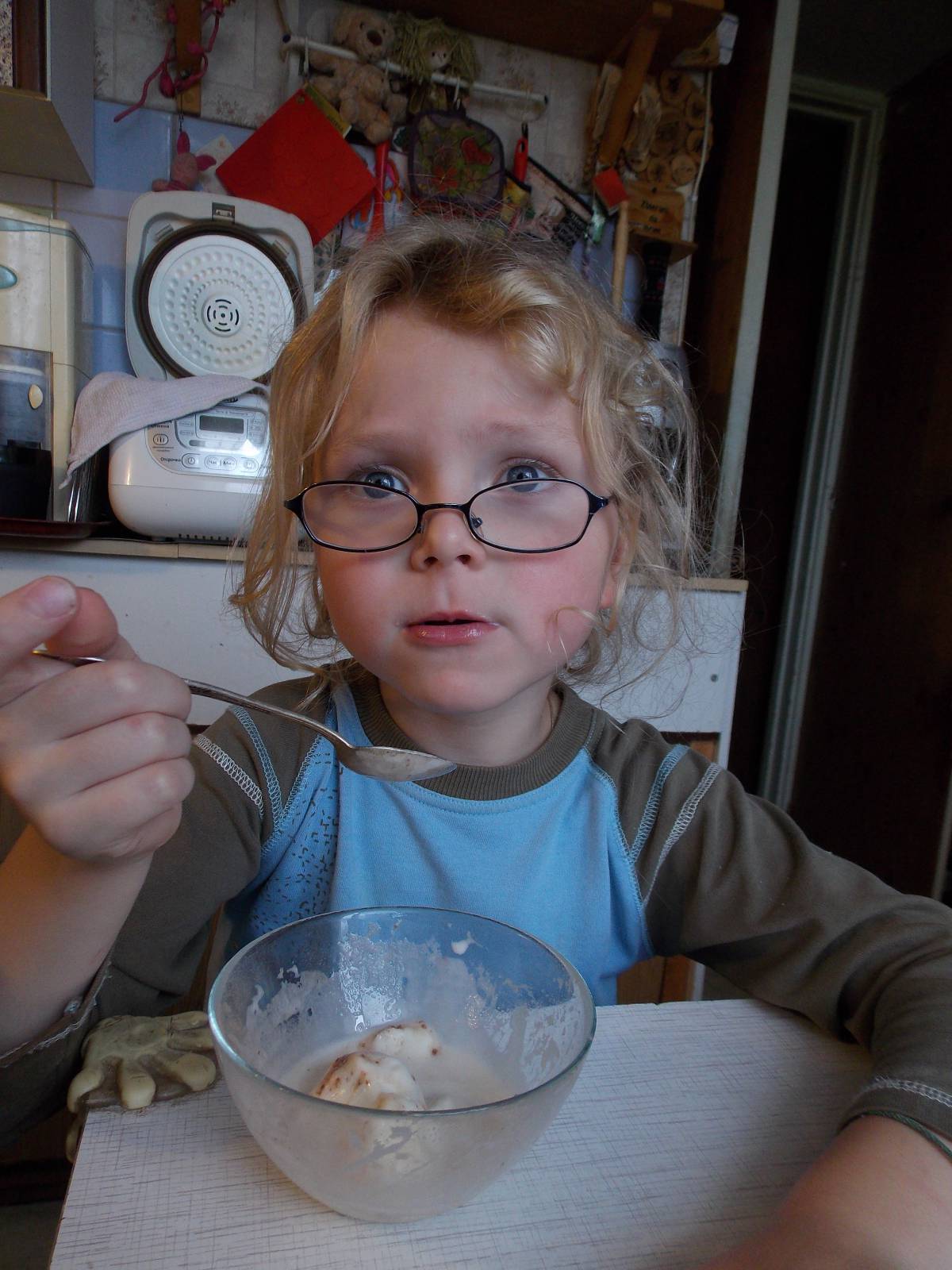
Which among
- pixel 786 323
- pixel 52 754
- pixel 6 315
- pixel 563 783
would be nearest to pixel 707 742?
pixel 563 783

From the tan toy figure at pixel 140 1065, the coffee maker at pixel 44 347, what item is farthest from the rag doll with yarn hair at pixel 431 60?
the tan toy figure at pixel 140 1065

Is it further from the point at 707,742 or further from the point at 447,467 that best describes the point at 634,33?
the point at 447,467

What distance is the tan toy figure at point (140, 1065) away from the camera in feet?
1.32

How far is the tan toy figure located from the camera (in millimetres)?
403

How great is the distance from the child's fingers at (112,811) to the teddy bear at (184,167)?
1599mm

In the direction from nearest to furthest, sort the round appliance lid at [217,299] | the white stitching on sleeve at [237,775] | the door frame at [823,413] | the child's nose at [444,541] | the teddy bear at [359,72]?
the child's nose at [444,541] < the white stitching on sleeve at [237,775] < the round appliance lid at [217,299] < the teddy bear at [359,72] < the door frame at [823,413]

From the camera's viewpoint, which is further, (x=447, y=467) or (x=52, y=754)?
(x=447, y=467)

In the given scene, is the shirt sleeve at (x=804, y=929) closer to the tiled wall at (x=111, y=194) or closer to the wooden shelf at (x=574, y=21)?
the tiled wall at (x=111, y=194)

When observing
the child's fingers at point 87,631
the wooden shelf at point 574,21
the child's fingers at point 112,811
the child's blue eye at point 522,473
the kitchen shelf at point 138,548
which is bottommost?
the child's fingers at point 112,811

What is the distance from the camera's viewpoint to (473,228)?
0.77 m

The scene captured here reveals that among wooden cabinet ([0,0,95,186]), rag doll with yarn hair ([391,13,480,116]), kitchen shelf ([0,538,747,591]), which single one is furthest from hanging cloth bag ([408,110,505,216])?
kitchen shelf ([0,538,747,591])

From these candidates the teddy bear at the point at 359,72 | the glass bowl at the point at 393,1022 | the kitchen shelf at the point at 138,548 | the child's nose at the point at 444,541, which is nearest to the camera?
the glass bowl at the point at 393,1022

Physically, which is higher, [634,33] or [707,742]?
[634,33]

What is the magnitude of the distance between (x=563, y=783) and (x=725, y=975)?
20 cm
